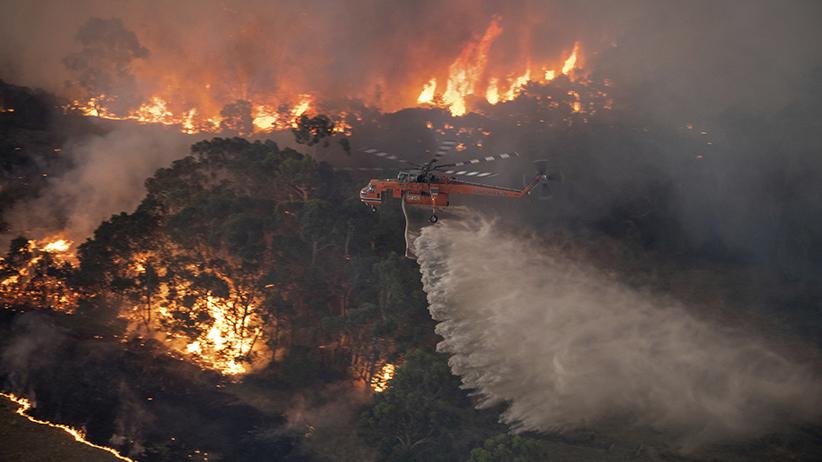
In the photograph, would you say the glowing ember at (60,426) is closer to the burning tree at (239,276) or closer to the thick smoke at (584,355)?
the burning tree at (239,276)

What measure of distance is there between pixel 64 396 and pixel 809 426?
61.5 metres

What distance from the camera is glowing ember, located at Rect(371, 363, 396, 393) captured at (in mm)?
60625

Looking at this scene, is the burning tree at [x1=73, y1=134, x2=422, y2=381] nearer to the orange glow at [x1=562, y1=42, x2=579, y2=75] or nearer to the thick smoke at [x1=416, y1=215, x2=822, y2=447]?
the thick smoke at [x1=416, y1=215, x2=822, y2=447]

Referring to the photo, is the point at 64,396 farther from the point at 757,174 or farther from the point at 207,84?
the point at 757,174

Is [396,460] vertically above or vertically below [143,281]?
below

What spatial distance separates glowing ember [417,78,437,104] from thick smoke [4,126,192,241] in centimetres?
3352

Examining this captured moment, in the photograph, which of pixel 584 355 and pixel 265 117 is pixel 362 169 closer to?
pixel 265 117

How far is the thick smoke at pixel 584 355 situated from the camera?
50531 millimetres

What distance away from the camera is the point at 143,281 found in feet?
204

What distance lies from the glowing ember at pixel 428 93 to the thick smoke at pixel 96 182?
110 ft

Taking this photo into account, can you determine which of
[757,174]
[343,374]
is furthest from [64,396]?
[757,174]

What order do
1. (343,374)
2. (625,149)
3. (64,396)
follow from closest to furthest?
(64,396) < (343,374) < (625,149)

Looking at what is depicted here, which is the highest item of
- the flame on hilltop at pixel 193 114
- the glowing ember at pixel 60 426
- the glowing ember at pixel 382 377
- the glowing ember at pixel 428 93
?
the glowing ember at pixel 428 93

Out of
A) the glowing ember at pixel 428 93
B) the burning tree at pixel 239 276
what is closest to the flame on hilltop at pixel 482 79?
the glowing ember at pixel 428 93
